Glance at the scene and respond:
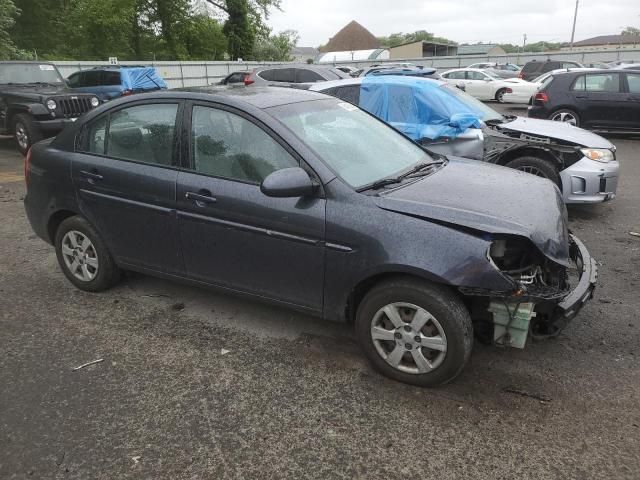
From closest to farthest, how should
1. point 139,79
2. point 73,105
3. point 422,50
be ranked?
point 73,105
point 139,79
point 422,50

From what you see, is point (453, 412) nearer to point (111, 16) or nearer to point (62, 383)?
point (62, 383)

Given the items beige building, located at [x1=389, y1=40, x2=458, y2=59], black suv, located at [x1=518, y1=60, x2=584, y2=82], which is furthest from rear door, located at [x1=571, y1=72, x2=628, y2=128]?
beige building, located at [x1=389, y1=40, x2=458, y2=59]

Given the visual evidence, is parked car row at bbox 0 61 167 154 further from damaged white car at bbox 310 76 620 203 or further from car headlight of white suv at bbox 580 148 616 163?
car headlight of white suv at bbox 580 148 616 163

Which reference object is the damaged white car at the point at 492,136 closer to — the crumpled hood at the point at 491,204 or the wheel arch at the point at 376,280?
the crumpled hood at the point at 491,204

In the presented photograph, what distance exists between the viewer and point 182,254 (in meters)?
3.69

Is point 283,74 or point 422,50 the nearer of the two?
point 283,74

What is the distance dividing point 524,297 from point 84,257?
135 inches

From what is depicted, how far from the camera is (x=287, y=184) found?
9.80 ft

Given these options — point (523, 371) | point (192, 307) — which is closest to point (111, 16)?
point (192, 307)

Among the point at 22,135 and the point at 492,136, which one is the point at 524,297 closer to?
the point at 492,136

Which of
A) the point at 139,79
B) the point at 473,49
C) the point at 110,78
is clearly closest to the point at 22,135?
the point at 110,78

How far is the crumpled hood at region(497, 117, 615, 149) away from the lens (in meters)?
6.38

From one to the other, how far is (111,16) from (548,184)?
30.3 metres

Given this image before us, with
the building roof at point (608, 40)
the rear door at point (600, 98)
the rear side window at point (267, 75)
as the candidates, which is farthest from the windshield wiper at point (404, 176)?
the building roof at point (608, 40)
